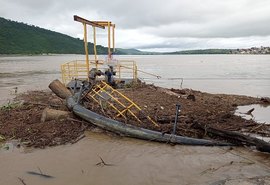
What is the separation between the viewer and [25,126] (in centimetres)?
921

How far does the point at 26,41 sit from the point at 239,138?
177 meters

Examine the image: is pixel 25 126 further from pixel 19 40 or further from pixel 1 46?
pixel 19 40

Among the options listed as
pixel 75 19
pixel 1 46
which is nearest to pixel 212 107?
pixel 75 19

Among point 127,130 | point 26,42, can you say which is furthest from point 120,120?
point 26,42

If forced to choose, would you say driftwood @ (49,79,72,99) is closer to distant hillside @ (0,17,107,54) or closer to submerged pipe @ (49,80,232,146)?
submerged pipe @ (49,80,232,146)

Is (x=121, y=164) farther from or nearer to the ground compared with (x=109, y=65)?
nearer to the ground

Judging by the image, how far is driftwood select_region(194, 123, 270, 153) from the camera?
7277mm

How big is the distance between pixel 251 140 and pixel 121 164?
134 inches

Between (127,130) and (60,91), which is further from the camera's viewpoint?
(60,91)

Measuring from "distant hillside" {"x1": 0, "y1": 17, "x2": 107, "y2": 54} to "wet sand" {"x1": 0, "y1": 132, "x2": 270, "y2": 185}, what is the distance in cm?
14243

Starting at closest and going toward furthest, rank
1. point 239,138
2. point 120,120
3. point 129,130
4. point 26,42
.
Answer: point 239,138, point 129,130, point 120,120, point 26,42

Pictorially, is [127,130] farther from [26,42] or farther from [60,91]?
[26,42]

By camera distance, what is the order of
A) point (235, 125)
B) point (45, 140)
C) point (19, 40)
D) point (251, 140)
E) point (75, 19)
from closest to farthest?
point (251, 140) < point (45, 140) < point (235, 125) < point (75, 19) < point (19, 40)

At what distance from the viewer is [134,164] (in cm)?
686
